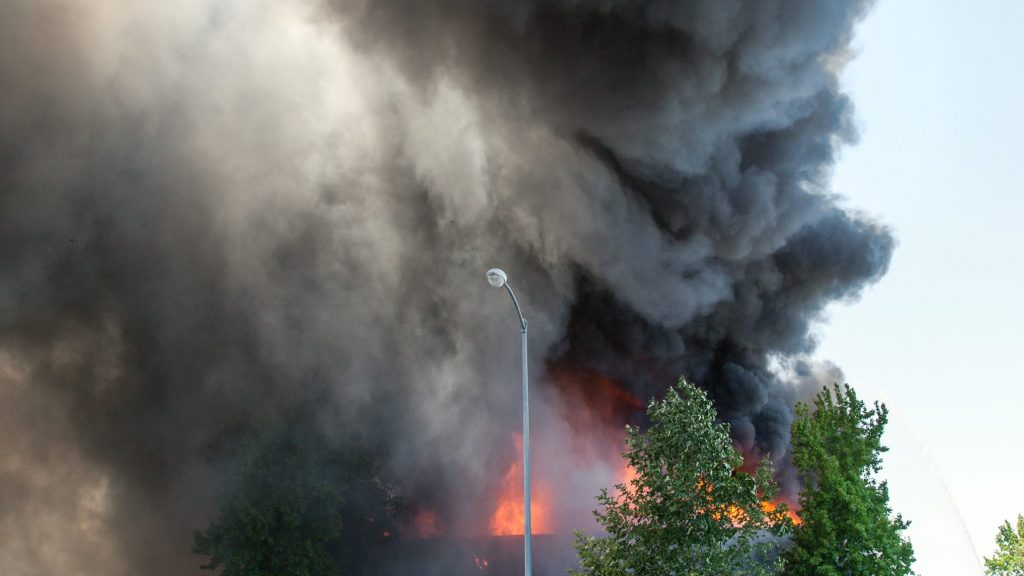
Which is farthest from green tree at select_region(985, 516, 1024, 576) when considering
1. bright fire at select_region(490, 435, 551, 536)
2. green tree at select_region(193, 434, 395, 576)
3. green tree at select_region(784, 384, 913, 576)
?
green tree at select_region(193, 434, 395, 576)

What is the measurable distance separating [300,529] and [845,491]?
23783 mm

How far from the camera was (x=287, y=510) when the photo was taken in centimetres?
3200

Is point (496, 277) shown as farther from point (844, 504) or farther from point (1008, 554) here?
point (1008, 554)

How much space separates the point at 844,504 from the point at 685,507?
8.05 meters

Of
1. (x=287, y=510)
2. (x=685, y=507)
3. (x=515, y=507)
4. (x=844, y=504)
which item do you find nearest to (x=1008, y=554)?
(x=844, y=504)

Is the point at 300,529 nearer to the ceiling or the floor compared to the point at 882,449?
nearer to the ceiling

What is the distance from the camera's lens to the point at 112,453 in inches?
1556

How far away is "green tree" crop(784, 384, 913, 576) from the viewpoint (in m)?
20.1

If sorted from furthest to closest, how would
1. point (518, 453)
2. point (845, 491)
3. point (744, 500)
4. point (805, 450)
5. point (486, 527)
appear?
point (518, 453), point (486, 527), point (805, 450), point (845, 491), point (744, 500)

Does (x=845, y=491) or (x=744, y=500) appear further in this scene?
(x=845, y=491)

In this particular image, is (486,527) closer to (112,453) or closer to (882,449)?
(112,453)

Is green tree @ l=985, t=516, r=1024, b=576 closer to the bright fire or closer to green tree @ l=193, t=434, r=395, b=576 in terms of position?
the bright fire

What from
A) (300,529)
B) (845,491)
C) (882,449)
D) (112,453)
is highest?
(112,453)

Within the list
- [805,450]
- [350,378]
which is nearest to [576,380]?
[350,378]
